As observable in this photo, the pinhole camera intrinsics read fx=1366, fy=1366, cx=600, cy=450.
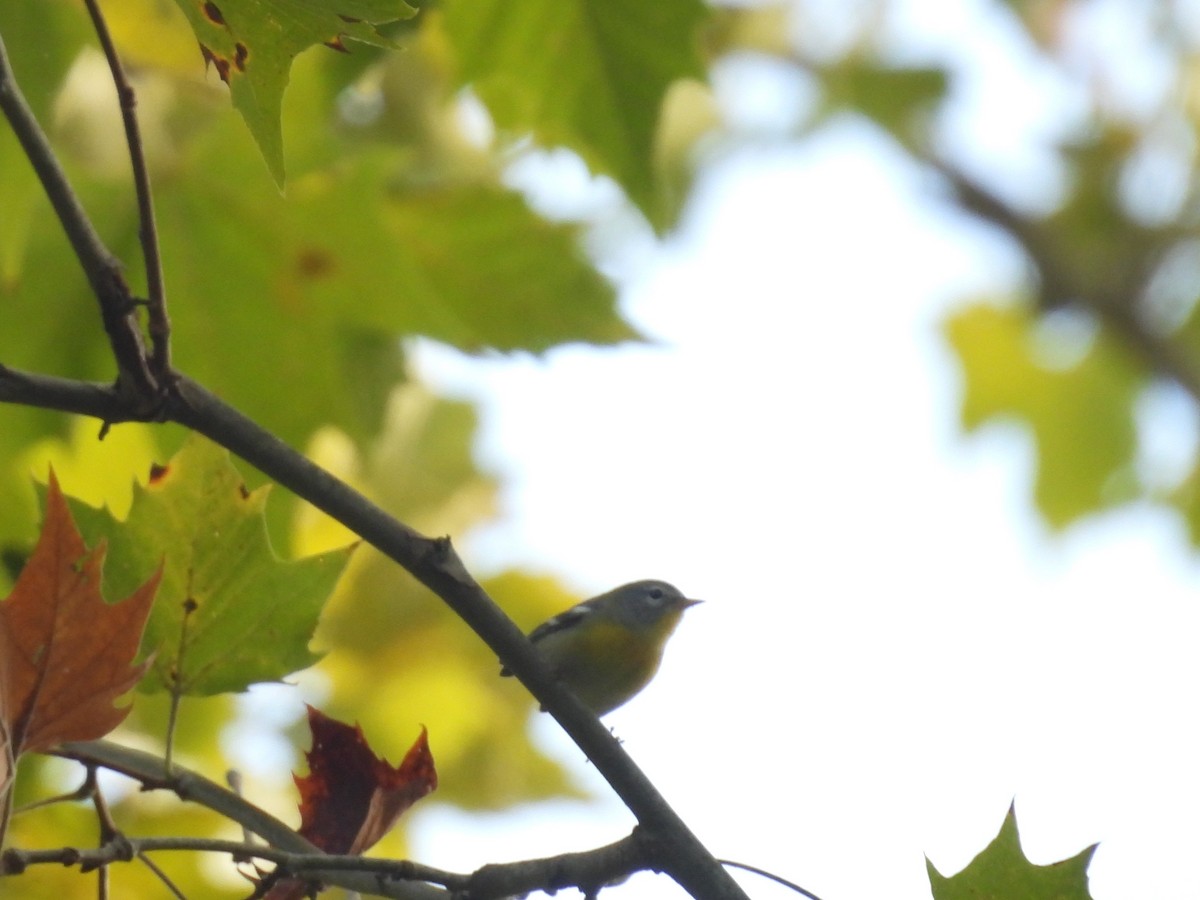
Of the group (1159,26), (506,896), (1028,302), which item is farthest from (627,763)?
(1159,26)

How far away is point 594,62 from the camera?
204 cm

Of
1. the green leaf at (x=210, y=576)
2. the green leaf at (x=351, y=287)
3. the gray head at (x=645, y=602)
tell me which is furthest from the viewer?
the gray head at (x=645, y=602)

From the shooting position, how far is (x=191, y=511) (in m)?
1.44

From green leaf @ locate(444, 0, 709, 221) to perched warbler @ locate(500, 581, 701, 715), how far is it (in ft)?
3.71

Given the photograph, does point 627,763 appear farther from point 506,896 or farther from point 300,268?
point 300,268

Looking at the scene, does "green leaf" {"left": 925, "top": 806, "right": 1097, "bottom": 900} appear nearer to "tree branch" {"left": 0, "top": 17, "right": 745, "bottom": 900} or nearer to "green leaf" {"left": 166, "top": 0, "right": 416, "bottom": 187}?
"tree branch" {"left": 0, "top": 17, "right": 745, "bottom": 900}

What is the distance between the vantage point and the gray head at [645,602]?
→ 10.2 feet

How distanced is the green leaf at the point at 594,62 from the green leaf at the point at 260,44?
0.80 meters

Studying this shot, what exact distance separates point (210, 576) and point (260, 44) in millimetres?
558

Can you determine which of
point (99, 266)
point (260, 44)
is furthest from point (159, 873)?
point (260, 44)

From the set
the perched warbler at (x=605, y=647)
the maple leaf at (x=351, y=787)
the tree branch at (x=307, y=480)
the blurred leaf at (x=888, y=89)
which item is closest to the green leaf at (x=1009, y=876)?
the tree branch at (x=307, y=480)

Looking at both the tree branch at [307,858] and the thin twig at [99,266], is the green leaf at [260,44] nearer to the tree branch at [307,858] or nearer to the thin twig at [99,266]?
the thin twig at [99,266]

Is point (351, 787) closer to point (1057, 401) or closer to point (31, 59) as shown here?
point (31, 59)

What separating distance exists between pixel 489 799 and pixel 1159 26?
205 inches
